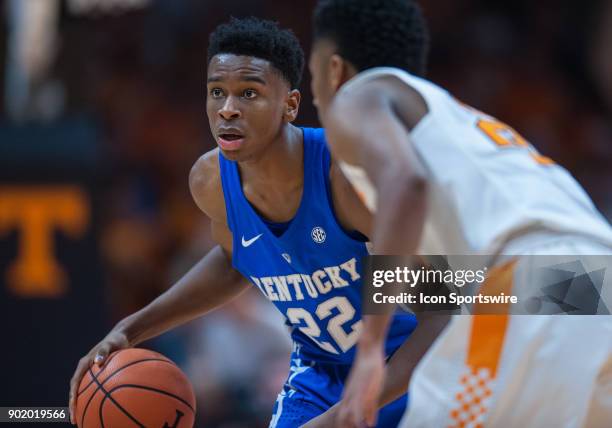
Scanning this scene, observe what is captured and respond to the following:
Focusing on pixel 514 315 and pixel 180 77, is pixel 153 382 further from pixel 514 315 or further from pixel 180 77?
pixel 180 77

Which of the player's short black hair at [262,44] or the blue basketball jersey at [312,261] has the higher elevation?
the player's short black hair at [262,44]

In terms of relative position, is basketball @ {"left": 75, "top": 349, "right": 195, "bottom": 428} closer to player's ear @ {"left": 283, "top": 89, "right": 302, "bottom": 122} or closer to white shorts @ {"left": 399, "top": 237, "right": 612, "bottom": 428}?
player's ear @ {"left": 283, "top": 89, "right": 302, "bottom": 122}

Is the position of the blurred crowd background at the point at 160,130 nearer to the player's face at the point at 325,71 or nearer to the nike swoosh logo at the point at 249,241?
the nike swoosh logo at the point at 249,241

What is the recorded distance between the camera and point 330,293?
369 centimetres

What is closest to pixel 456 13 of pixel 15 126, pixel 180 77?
pixel 180 77

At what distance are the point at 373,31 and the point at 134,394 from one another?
1.65 meters

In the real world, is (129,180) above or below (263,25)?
below

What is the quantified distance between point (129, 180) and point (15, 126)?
7.48ft

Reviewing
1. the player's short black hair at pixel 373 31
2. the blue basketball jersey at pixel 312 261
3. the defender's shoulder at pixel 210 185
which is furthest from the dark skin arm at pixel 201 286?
the player's short black hair at pixel 373 31

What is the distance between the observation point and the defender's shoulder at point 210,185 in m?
4.00

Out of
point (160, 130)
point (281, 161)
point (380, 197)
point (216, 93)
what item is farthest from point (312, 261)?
point (160, 130)

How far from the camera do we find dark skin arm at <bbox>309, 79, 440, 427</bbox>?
99.9 inches

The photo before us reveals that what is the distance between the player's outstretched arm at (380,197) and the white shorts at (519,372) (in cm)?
20

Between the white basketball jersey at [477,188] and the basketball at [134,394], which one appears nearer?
the white basketball jersey at [477,188]
